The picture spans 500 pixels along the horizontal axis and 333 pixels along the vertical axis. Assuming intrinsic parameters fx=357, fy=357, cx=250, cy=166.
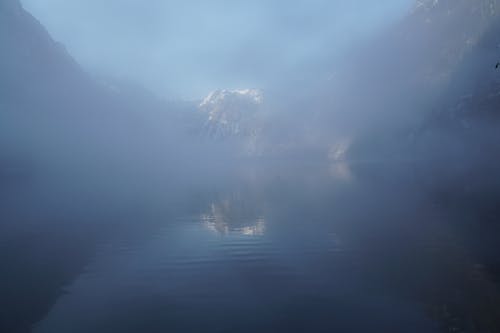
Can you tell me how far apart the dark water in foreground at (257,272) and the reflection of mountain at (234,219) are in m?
0.36

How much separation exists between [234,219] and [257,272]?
30.1 metres

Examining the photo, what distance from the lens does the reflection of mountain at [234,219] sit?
181 feet

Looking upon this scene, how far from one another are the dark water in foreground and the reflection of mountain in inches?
14.2

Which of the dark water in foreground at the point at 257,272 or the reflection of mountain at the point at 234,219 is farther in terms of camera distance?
the reflection of mountain at the point at 234,219

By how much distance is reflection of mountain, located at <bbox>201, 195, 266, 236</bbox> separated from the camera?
55.0 m

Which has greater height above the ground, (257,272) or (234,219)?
(234,219)

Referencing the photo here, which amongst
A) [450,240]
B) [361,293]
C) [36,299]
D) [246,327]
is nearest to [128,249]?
[36,299]

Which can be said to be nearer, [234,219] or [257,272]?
[257,272]

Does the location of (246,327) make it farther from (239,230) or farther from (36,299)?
(239,230)

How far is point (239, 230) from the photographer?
54.8 m

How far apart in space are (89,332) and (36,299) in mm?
8745

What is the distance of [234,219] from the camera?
2542 inches

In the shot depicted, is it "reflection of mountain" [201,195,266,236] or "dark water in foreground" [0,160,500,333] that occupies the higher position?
"reflection of mountain" [201,195,266,236]

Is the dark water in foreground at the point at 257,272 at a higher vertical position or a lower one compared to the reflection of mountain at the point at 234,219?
lower
